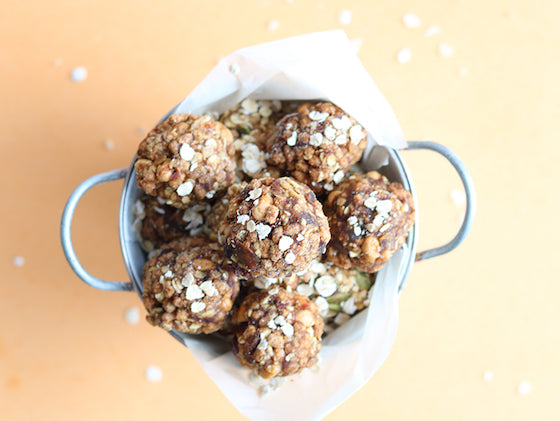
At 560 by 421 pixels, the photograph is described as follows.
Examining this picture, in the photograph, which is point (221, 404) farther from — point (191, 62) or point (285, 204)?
point (191, 62)

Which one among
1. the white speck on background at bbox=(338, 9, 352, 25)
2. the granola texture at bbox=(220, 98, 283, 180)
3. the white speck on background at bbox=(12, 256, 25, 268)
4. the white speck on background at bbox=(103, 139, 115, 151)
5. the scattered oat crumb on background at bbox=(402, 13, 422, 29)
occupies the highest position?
the white speck on background at bbox=(338, 9, 352, 25)

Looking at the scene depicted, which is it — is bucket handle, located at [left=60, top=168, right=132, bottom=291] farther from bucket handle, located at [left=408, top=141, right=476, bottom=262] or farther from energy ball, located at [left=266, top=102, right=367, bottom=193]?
bucket handle, located at [left=408, top=141, right=476, bottom=262]

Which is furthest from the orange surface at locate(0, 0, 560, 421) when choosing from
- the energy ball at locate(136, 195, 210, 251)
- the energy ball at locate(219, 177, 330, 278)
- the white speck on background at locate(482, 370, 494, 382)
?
the energy ball at locate(219, 177, 330, 278)

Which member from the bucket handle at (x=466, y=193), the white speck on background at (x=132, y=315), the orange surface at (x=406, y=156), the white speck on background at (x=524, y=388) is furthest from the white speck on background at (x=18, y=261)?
the white speck on background at (x=524, y=388)

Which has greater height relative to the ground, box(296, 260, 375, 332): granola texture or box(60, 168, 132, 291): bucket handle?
box(60, 168, 132, 291): bucket handle

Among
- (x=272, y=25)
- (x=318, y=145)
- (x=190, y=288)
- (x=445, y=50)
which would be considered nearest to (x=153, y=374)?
(x=190, y=288)

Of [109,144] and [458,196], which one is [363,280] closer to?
[458,196]

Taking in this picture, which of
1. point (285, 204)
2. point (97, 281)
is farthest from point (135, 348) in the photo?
point (285, 204)
